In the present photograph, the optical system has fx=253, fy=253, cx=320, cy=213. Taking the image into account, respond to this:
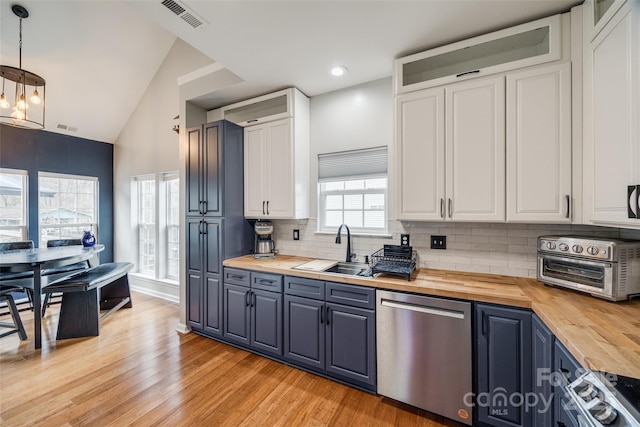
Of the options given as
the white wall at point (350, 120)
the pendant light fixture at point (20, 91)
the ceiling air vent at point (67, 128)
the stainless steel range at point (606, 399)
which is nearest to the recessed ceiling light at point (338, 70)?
the white wall at point (350, 120)

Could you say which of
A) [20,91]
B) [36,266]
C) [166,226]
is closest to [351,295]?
[36,266]

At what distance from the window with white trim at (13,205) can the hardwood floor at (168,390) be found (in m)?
1.98

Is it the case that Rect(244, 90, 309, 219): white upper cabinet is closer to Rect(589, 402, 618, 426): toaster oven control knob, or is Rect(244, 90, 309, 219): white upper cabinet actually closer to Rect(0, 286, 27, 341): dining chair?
Rect(589, 402, 618, 426): toaster oven control knob

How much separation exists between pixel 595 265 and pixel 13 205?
22.4 ft

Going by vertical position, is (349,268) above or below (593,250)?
below

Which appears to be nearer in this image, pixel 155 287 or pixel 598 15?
pixel 598 15

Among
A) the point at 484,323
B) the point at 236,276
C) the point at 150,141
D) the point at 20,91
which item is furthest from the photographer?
the point at 150,141

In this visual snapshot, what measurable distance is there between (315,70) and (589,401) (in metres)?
2.66

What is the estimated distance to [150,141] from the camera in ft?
14.6

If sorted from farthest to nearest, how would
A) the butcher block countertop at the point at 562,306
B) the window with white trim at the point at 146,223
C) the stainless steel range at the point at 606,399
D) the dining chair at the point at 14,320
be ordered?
the window with white trim at the point at 146,223
the dining chair at the point at 14,320
the butcher block countertop at the point at 562,306
the stainless steel range at the point at 606,399

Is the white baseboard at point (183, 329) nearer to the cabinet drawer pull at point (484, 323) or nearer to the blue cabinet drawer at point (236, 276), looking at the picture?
the blue cabinet drawer at point (236, 276)

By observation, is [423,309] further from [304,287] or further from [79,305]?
[79,305]

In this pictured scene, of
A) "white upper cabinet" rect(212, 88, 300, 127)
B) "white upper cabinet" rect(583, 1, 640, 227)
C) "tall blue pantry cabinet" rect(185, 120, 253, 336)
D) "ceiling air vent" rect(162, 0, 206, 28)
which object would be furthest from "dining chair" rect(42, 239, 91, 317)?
"white upper cabinet" rect(583, 1, 640, 227)

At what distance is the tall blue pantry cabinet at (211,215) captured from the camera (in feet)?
8.92
